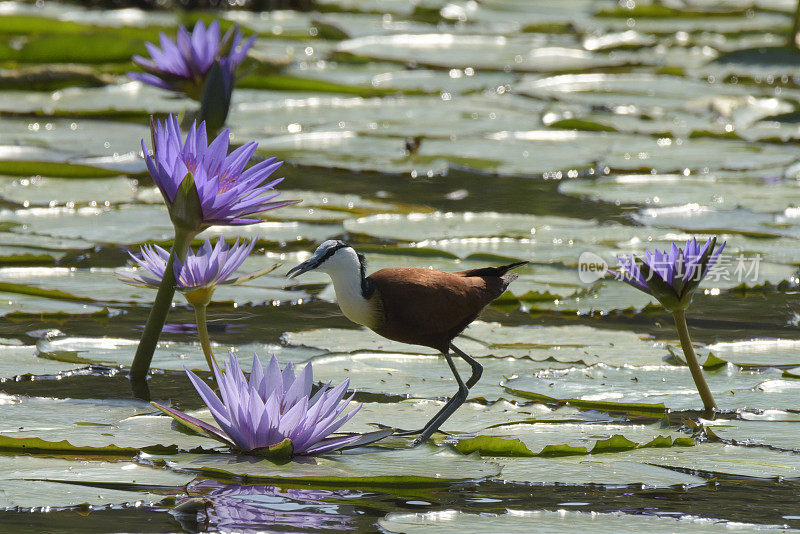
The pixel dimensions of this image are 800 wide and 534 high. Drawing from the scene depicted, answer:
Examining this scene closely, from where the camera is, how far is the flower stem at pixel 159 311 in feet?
Result: 6.57

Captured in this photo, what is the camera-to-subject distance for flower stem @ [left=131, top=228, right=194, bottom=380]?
6.57 feet

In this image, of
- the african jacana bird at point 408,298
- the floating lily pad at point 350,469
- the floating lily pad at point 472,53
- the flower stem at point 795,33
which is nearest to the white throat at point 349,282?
the african jacana bird at point 408,298

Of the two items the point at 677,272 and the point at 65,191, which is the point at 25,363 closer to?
the point at 677,272

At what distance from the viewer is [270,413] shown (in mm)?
1742

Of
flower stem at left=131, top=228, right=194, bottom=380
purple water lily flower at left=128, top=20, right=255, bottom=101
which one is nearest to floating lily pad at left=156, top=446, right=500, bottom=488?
flower stem at left=131, top=228, right=194, bottom=380

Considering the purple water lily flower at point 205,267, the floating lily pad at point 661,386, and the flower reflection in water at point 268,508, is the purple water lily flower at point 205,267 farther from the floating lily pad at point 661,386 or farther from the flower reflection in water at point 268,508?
the floating lily pad at point 661,386

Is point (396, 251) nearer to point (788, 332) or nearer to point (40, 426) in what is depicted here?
point (788, 332)

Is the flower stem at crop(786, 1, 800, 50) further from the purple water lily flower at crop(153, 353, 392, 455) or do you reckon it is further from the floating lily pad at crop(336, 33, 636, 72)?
the purple water lily flower at crop(153, 353, 392, 455)

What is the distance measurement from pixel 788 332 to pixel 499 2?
7.08 metres

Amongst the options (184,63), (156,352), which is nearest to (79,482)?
(156,352)

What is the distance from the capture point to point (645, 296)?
2928mm

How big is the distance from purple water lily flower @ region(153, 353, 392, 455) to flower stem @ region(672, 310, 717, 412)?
1.96 ft

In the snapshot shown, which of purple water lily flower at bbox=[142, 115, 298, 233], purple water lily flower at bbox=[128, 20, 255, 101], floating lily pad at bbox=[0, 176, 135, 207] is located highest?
purple water lily flower at bbox=[128, 20, 255, 101]

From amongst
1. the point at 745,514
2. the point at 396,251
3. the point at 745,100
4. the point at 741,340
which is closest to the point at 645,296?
the point at 741,340
